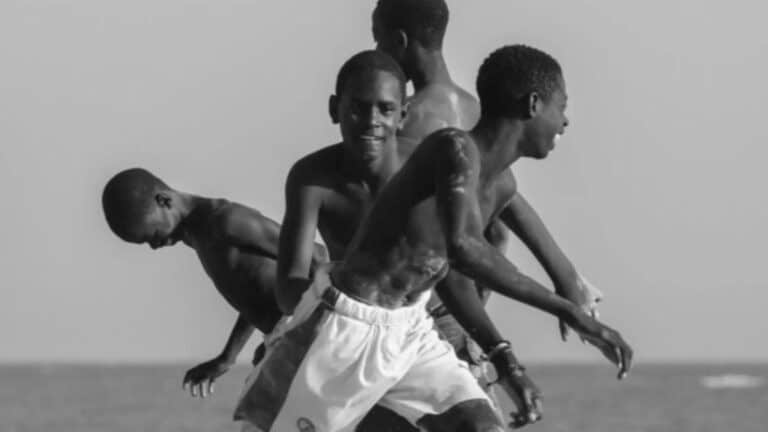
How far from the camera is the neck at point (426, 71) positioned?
1116cm

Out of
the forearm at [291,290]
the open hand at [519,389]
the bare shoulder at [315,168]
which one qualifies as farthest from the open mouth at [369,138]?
the open hand at [519,389]

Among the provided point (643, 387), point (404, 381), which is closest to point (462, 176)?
point (404, 381)

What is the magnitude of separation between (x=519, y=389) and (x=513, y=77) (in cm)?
110

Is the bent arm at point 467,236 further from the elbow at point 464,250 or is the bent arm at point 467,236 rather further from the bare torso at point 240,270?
the bare torso at point 240,270

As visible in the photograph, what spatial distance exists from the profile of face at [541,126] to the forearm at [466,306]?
0.56 meters

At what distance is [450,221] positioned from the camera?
9422 mm

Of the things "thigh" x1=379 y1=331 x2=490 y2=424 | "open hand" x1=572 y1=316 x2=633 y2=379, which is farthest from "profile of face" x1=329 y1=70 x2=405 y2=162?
"open hand" x1=572 y1=316 x2=633 y2=379

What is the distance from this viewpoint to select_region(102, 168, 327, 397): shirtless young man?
11117mm

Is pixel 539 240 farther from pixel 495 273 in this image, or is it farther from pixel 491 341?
pixel 495 273

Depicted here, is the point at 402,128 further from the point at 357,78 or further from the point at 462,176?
the point at 462,176

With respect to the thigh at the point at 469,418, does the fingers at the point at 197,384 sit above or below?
below

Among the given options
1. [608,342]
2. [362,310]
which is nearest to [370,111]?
[362,310]

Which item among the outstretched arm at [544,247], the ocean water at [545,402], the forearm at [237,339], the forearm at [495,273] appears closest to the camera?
the forearm at [495,273]

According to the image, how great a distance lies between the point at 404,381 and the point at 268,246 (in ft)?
5.01
